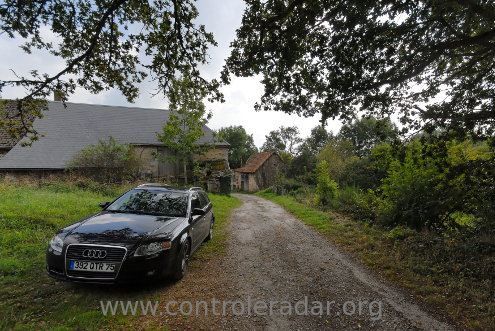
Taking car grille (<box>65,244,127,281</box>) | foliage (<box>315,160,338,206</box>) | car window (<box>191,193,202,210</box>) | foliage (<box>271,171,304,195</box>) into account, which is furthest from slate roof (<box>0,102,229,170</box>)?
car grille (<box>65,244,127,281</box>)

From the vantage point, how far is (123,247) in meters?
3.72

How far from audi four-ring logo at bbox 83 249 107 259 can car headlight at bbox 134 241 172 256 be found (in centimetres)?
45

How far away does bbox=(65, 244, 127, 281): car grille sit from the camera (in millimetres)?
3664

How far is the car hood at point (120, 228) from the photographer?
12.7 feet

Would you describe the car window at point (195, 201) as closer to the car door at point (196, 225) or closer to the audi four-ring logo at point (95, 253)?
the car door at point (196, 225)

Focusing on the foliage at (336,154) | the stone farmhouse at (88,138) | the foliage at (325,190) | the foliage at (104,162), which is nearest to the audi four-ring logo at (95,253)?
the foliage at (325,190)

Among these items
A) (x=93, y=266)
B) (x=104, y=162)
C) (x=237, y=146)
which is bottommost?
(x=93, y=266)

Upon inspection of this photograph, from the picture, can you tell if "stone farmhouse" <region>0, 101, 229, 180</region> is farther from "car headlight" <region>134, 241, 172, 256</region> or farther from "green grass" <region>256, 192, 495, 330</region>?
"car headlight" <region>134, 241, 172, 256</region>

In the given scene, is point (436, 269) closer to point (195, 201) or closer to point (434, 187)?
point (434, 187)

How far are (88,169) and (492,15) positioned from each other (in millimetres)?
18965

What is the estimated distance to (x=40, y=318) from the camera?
3.23 metres

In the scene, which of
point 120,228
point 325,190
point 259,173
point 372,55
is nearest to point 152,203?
point 120,228

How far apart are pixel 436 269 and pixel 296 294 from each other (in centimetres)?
291

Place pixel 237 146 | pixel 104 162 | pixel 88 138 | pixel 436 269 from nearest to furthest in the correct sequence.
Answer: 1. pixel 436 269
2. pixel 104 162
3. pixel 88 138
4. pixel 237 146
